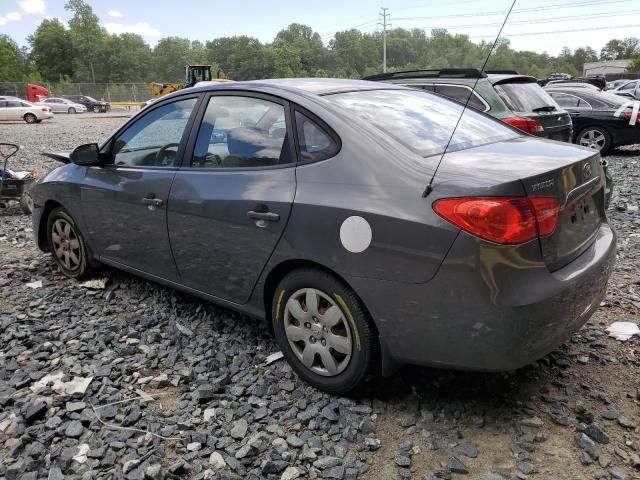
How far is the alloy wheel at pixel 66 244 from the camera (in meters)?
4.57

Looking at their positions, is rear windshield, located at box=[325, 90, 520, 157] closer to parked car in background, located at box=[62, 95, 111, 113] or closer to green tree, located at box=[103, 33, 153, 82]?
parked car in background, located at box=[62, 95, 111, 113]

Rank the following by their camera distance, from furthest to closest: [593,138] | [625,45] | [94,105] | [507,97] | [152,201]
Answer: [94,105] < [593,138] < [507,97] < [625,45] < [152,201]

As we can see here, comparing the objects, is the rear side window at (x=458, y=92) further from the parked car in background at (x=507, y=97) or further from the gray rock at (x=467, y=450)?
the gray rock at (x=467, y=450)

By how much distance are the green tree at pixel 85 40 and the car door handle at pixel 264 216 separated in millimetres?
110623

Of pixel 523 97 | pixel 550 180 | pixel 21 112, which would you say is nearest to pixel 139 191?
pixel 550 180

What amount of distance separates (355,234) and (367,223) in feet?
0.27

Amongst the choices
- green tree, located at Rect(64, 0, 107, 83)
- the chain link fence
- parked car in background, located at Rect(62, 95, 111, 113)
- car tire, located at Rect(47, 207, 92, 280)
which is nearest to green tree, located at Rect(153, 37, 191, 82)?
green tree, located at Rect(64, 0, 107, 83)

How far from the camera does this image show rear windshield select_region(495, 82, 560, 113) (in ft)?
24.2

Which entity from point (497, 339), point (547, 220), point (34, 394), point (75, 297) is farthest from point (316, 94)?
point (75, 297)

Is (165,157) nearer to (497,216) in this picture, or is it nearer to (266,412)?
(266,412)

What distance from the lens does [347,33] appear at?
263 feet

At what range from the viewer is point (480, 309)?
7.42ft

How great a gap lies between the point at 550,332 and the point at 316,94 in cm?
170

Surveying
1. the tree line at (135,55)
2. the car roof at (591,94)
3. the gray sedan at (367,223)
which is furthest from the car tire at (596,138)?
the tree line at (135,55)
